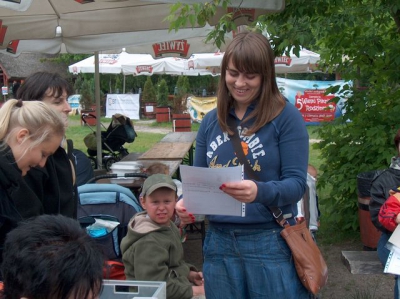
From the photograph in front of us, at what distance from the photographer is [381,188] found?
3.64m

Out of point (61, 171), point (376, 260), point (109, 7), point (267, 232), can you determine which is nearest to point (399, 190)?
point (376, 260)

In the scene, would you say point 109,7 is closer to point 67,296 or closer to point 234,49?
point 234,49

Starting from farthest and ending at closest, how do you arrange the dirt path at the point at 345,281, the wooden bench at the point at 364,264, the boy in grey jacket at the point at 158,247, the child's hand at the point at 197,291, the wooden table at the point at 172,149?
the wooden table at the point at 172,149 → the dirt path at the point at 345,281 → the wooden bench at the point at 364,264 → the child's hand at the point at 197,291 → the boy in grey jacket at the point at 158,247

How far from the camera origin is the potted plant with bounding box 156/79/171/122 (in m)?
23.5

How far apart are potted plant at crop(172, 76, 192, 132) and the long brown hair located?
15.4 metres

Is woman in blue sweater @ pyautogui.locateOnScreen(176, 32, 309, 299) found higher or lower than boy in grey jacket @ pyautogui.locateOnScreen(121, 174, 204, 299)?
higher

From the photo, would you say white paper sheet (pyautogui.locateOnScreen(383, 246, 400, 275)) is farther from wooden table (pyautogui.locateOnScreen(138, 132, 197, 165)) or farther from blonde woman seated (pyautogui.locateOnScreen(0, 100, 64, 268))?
wooden table (pyautogui.locateOnScreen(138, 132, 197, 165))

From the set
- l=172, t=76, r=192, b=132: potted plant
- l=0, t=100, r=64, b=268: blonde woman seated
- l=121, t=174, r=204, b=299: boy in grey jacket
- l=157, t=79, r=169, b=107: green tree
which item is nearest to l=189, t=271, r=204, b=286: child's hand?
l=121, t=174, r=204, b=299: boy in grey jacket

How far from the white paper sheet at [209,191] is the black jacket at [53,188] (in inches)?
23.3

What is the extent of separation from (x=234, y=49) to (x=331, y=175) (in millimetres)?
4519

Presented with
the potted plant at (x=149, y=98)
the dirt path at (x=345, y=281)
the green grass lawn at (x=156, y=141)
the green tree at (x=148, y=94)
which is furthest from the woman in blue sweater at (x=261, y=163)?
the green tree at (x=148, y=94)

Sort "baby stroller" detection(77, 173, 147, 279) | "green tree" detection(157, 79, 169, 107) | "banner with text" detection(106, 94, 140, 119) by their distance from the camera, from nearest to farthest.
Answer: "baby stroller" detection(77, 173, 147, 279) < "banner with text" detection(106, 94, 140, 119) < "green tree" detection(157, 79, 169, 107)

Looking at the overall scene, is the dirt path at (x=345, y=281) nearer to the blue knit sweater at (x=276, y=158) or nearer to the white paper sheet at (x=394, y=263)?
the white paper sheet at (x=394, y=263)

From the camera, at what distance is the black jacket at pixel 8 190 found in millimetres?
2066
